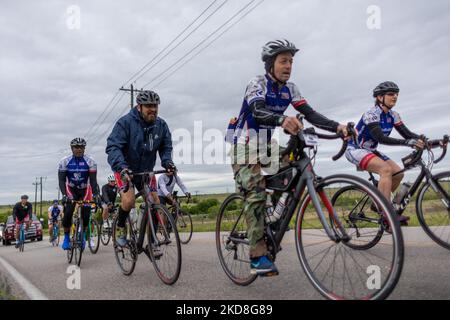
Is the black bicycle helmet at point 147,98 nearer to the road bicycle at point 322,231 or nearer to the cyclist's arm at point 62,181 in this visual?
the road bicycle at point 322,231

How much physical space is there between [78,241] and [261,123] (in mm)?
5081

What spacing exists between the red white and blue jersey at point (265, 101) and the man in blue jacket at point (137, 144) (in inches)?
61.6

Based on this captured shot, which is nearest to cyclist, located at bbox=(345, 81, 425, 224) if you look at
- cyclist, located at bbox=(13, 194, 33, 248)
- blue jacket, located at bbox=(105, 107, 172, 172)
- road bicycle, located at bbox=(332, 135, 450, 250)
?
road bicycle, located at bbox=(332, 135, 450, 250)

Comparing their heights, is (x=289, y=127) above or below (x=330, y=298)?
A: above

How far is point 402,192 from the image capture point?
18.0ft

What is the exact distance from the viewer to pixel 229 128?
173 inches

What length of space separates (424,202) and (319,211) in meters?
2.53

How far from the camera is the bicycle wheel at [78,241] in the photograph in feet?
23.5

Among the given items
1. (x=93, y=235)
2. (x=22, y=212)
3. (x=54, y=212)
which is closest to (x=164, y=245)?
(x=93, y=235)

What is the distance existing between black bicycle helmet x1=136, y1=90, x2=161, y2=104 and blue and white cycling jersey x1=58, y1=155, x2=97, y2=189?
13.6 ft

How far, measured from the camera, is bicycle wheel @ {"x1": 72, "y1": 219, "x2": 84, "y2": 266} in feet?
23.5
